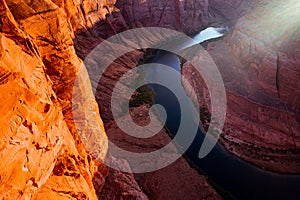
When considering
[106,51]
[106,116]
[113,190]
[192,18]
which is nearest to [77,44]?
[106,51]

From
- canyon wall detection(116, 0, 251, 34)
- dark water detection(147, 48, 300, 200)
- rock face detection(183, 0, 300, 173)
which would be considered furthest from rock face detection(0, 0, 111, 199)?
canyon wall detection(116, 0, 251, 34)

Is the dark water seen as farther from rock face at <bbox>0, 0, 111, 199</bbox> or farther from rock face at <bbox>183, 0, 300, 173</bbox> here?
rock face at <bbox>0, 0, 111, 199</bbox>

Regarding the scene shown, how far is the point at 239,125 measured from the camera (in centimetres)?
3070

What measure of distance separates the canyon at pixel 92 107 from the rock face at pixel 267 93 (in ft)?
0.37

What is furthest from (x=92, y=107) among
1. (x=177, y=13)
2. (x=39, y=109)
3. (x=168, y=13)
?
(x=177, y=13)

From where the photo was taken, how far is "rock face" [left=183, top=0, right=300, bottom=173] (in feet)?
90.6

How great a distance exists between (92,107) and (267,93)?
21.8 m

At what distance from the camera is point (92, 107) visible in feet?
65.1

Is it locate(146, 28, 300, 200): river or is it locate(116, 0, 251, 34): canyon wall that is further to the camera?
locate(116, 0, 251, 34): canyon wall

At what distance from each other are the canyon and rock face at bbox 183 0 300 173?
0.11 m

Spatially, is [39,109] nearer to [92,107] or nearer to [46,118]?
[46,118]

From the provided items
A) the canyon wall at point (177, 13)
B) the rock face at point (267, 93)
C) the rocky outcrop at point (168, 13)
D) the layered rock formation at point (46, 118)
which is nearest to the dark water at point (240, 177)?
the rock face at point (267, 93)

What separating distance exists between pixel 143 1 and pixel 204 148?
4137cm

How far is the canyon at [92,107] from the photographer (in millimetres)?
10328
